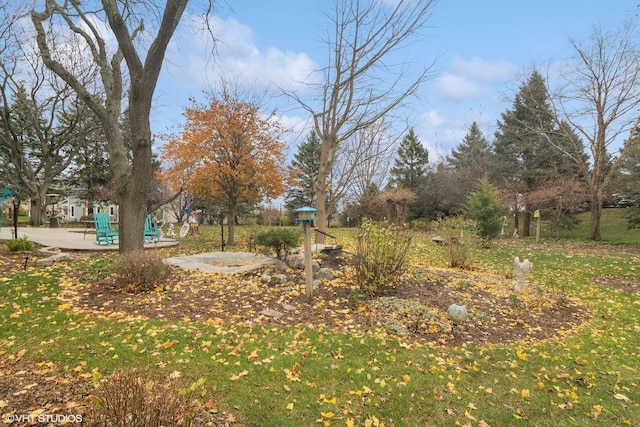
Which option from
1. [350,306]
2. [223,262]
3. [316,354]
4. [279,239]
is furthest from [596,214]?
[316,354]

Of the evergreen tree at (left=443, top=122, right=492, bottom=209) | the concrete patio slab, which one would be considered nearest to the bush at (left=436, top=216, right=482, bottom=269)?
the concrete patio slab

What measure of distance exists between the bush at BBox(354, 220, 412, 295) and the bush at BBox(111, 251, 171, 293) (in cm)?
308

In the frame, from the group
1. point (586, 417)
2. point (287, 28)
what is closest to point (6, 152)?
point (287, 28)

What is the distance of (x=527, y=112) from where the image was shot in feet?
75.3

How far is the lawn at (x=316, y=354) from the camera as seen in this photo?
8.20 ft

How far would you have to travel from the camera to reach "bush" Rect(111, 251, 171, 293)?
4.99 metres

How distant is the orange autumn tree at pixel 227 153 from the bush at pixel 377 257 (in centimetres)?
687

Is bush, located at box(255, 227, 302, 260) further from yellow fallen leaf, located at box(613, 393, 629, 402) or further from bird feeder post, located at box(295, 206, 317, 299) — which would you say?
yellow fallen leaf, located at box(613, 393, 629, 402)

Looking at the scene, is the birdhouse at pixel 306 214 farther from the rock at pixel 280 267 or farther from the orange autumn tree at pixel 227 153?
the orange autumn tree at pixel 227 153

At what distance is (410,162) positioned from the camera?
31.8 metres

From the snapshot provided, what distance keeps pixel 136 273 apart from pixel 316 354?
3206 millimetres

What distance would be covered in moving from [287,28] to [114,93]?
3879 mm

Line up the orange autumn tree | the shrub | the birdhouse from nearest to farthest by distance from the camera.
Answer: the shrub, the birdhouse, the orange autumn tree

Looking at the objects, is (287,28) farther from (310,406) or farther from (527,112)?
(527,112)
